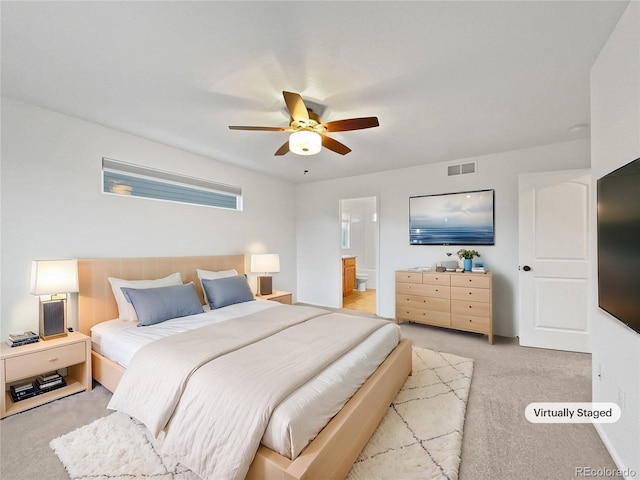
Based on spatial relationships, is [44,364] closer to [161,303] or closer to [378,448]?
[161,303]

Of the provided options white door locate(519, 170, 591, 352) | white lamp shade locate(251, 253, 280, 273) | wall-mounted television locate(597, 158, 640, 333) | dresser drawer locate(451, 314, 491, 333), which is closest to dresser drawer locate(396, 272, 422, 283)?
dresser drawer locate(451, 314, 491, 333)

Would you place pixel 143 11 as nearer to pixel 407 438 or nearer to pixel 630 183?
pixel 630 183

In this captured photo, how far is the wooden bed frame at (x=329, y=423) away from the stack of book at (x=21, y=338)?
0.40m

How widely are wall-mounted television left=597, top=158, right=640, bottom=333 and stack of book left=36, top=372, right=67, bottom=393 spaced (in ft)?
13.1

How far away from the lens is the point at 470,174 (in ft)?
13.5

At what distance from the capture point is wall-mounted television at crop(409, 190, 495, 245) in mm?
3998

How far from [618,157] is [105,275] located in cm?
422

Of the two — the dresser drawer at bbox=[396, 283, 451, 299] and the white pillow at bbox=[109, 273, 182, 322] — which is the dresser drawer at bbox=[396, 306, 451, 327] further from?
the white pillow at bbox=[109, 273, 182, 322]

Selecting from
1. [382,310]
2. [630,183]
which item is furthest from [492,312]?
[630,183]

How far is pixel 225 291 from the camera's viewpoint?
11.2 feet

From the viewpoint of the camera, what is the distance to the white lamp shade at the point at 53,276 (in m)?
2.34

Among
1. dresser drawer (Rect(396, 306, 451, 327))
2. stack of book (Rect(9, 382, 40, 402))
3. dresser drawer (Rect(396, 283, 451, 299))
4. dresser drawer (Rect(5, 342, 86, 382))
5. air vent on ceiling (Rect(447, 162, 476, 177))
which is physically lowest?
stack of book (Rect(9, 382, 40, 402))

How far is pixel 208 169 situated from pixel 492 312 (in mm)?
4339

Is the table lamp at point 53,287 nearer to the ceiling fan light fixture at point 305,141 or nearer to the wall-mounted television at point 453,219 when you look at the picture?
the ceiling fan light fixture at point 305,141
